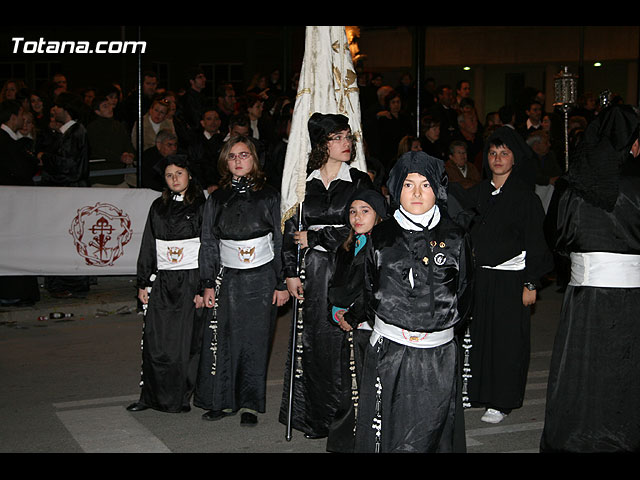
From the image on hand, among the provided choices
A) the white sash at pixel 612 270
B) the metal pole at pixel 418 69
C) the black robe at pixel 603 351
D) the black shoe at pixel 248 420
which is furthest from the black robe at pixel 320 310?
the metal pole at pixel 418 69

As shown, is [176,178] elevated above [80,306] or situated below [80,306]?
above

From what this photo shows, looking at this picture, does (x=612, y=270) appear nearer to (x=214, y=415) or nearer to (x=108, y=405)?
(x=214, y=415)

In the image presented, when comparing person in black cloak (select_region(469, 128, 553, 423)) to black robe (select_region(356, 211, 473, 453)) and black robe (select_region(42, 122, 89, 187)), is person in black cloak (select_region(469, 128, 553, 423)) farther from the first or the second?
black robe (select_region(42, 122, 89, 187))

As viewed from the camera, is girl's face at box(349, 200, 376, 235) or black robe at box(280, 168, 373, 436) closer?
girl's face at box(349, 200, 376, 235)

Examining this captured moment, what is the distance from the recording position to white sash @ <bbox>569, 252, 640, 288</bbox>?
5391 millimetres

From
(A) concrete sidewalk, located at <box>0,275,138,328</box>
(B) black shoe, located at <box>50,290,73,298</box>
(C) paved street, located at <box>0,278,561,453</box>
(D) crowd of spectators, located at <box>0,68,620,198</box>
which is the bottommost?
(C) paved street, located at <box>0,278,561,453</box>

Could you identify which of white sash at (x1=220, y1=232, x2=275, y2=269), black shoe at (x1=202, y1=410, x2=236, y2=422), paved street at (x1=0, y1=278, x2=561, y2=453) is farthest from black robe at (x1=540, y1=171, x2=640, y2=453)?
black shoe at (x1=202, y1=410, x2=236, y2=422)

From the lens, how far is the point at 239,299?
265 inches

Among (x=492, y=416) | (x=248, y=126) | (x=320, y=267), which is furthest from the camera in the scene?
(x=248, y=126)

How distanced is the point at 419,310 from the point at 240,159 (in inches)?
102

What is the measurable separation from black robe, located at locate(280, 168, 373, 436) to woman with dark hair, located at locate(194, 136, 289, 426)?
0.48 meters

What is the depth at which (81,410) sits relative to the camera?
706 cm

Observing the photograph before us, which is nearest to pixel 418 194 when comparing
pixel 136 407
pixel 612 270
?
pixel 612 270
